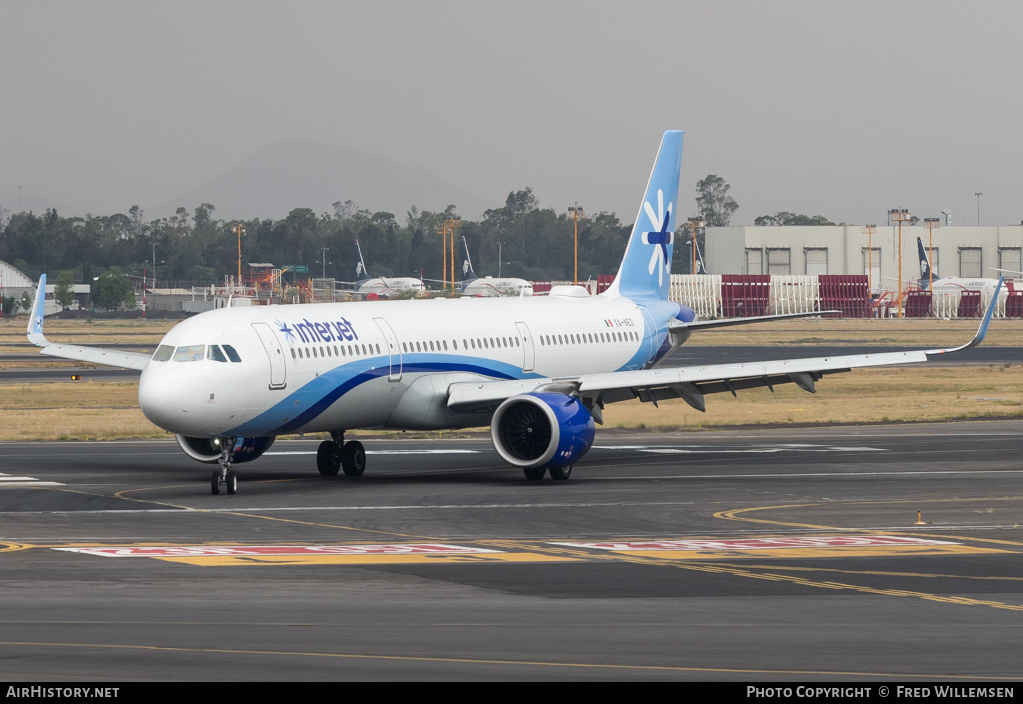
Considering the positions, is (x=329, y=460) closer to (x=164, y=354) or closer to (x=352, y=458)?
(x=352, y=458)

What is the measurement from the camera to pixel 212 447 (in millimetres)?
35000

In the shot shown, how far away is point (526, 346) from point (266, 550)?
17.4 m

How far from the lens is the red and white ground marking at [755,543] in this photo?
2488cm

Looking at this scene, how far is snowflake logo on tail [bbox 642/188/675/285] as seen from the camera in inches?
1922

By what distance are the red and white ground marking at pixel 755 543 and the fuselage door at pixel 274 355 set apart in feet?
34.1

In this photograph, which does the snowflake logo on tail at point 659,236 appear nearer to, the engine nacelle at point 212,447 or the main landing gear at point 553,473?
the main landing gear at point 553,473

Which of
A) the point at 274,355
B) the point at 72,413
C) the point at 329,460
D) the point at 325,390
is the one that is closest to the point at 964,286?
the point at 72,413

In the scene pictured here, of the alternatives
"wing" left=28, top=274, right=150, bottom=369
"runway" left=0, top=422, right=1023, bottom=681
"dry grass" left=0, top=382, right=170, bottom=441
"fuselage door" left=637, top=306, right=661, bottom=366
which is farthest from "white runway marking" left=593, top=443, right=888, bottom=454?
"dry grass" left=0, top=382, right=170, bottom=441

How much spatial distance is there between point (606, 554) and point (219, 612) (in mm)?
7597

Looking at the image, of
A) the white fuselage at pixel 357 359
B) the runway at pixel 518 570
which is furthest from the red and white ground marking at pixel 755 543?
the white fuselage at pixel 357 359

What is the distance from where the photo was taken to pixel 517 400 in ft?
117

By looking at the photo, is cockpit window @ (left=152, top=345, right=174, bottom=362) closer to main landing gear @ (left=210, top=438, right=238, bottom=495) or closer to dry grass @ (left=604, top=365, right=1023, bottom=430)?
main landing gear @ (left=210, top=438, right=238, bottom=495)

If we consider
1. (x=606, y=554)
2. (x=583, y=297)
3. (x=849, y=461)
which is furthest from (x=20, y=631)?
→ (x=583, y=297)

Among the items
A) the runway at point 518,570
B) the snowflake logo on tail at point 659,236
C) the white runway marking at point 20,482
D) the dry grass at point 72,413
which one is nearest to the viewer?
the runway at point 518,570
